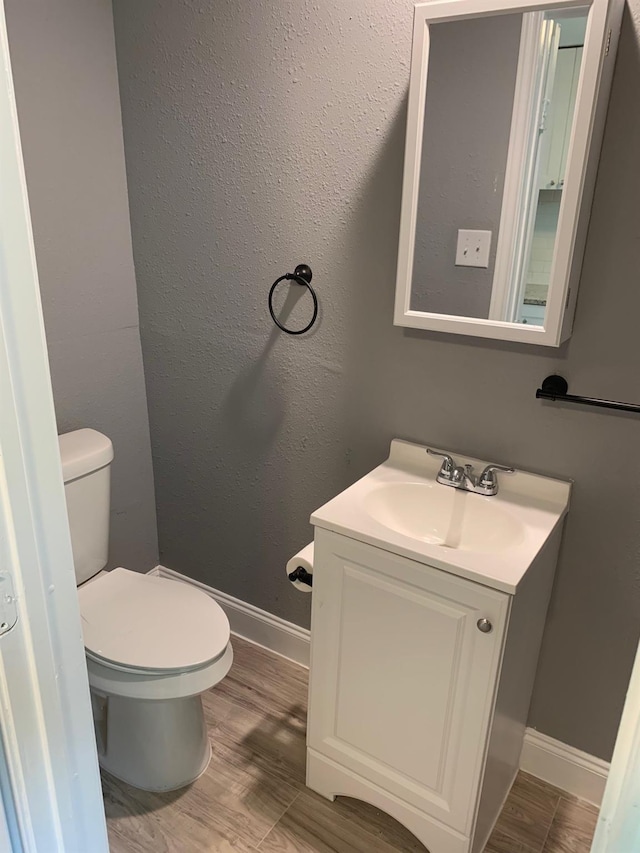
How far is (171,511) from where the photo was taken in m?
2.36

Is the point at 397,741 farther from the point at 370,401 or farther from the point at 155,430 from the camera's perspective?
the point at 155,430

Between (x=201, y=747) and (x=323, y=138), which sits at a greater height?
(x=323, y=138)

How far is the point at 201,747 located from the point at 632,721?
1.49m

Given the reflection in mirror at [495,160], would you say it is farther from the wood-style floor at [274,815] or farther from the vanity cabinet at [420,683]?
the wood-style floor at [274,815]

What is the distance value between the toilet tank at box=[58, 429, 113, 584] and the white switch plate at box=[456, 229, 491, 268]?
1.11 metres

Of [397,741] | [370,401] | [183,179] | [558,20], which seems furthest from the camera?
[183,179]

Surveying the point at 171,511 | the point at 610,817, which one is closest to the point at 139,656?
the point at 171,511

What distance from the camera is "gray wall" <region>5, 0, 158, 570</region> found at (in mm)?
1758

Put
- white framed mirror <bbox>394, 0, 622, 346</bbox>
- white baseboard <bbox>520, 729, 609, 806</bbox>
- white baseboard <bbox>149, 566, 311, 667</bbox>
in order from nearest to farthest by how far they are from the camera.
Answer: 1. white framed mirror <bbox>394, 0, 622, 346</bbox>
2. white baseboard <bbox>520, 729, 609, 806</bbox>
3. white baseboard <bbox>149, 566, 311, 667</bbox>

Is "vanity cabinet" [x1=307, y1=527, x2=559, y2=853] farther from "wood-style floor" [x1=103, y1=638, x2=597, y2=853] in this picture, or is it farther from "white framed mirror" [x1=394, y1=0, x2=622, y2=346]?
"white framed mirror" [x1=394, y1=0, x2=622, y2=346]

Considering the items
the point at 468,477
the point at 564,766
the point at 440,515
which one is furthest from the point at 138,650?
the point at 564,766

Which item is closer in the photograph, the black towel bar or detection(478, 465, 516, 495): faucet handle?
the black towel bar

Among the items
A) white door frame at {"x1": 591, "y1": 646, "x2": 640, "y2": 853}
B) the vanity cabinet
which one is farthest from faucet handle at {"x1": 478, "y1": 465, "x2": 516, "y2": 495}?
white door frame at {"x1": 591, "y1": 646, "x2": 640, "y2": 853}

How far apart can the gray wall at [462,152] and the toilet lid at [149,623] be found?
38.7 inches
